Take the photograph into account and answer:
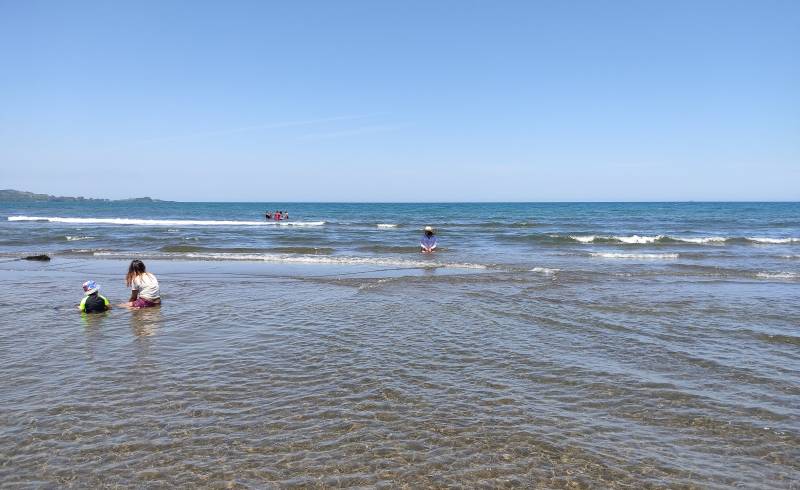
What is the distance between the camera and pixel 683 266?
21047 millimetres

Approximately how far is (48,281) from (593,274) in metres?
17.5

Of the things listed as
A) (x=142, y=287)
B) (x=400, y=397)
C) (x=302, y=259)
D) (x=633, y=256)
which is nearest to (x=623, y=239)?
(x=633, y=256)

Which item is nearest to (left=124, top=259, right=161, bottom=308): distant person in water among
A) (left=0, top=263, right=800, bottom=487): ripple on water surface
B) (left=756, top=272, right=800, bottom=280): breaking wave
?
(left=0, top=263, right=800, bottom=487): ripple on water surface

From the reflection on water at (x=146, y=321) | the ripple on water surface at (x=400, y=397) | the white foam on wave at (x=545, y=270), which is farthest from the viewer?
the white foam on wave at (x=545, y=270)

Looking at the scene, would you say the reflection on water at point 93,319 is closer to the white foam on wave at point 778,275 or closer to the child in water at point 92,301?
the child in water at point 92,301

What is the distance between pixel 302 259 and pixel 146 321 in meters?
13.2

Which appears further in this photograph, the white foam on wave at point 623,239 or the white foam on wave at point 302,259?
the white foam on wave at point 623,239

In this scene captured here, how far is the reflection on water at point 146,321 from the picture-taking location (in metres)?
9.55

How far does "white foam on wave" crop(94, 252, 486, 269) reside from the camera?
21469 millimetres

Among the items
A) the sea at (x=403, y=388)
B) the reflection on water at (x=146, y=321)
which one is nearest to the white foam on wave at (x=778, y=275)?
the sea at (x=403, y=388)

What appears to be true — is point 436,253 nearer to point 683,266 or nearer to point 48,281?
point 683,266

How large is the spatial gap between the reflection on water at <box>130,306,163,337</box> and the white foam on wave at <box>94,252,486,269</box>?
432 inches

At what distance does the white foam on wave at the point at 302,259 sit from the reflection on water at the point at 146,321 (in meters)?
11.0

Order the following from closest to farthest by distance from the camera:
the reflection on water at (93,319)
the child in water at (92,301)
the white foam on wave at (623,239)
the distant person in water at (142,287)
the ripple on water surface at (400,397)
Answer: the ripple on water surface at (400,397) < the reflection on water at (93,319) < the child in water at (92,301) < the distant person in water at (142,287) < the white foam on wave at (623,239)
